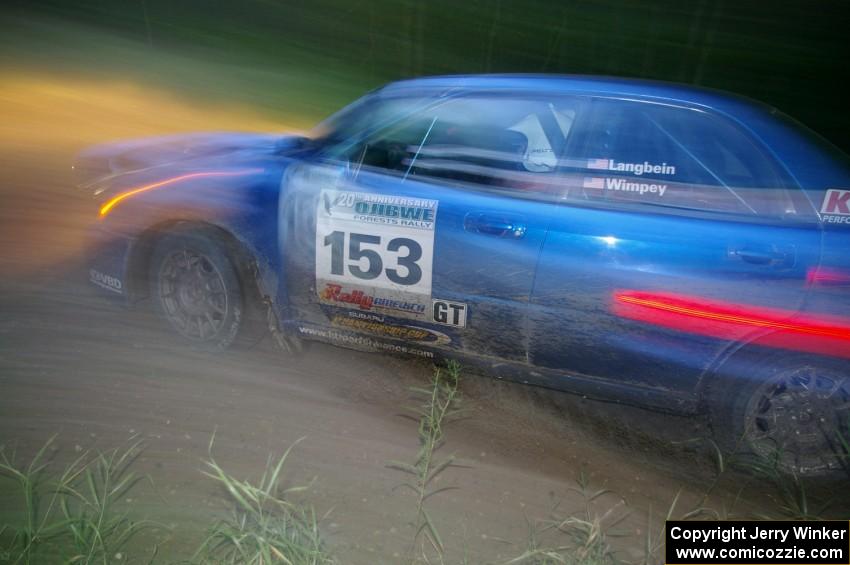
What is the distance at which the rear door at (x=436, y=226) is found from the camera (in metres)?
3.38

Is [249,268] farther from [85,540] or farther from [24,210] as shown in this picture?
[24,210]

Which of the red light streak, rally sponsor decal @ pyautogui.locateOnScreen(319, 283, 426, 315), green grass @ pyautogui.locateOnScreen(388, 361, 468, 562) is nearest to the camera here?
green grass @ pyautogui.locateOnScreen(388, 361, 468, 562)

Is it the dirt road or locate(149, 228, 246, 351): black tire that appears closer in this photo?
the dirt road

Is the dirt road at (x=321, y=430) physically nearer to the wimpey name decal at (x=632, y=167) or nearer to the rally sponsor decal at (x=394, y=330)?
the rally sponsor decal at (x=394, y=330)

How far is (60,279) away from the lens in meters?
4.63

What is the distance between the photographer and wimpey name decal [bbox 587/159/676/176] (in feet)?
10.7

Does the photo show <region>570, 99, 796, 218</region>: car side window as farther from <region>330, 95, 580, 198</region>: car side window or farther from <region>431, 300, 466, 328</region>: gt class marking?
<region>431, 300, 466, 328</region>: gt class marking

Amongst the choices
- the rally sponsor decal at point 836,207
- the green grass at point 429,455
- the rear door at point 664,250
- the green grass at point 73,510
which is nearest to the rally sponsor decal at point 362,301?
the green grass at point 429,455

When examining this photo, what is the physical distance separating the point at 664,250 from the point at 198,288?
7.57 feet

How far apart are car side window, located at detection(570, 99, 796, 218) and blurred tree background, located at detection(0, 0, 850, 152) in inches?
299

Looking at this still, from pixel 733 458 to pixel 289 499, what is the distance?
193cm

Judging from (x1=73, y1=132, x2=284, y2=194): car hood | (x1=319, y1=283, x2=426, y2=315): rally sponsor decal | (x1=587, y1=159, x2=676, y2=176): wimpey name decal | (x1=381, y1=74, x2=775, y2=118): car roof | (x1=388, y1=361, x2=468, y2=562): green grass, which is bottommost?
(x1=388, y1=361, x2=468, y2=562): green grass

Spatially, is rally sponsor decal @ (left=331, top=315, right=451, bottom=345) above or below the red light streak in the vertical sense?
below

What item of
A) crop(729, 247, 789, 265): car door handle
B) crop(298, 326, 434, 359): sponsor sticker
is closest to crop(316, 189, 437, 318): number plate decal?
crop(298, 326, 434, 359): sponsor sticker
